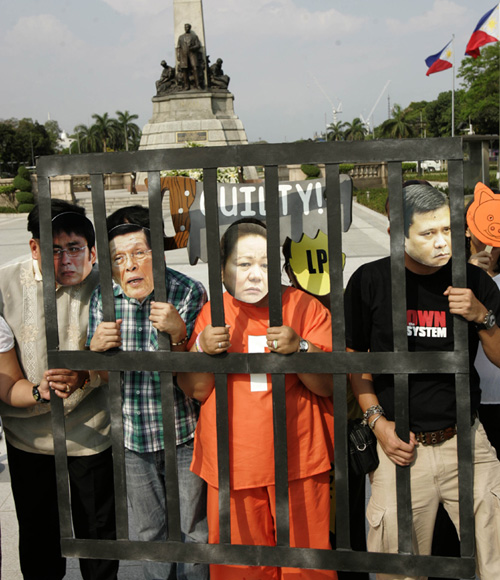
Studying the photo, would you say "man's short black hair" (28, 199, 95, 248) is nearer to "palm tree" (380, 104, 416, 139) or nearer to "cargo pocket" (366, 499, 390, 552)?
"cargo pocket" (366, 499, 390, 552)

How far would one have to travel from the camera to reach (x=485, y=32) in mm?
11352

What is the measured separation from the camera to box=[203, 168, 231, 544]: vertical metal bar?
1886mm

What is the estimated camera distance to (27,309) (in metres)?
2.47

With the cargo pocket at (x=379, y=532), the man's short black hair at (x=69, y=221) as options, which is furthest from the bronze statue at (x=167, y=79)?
the cargo pocket at (x=379, y=532)

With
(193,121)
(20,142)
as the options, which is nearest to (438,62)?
(193,121)

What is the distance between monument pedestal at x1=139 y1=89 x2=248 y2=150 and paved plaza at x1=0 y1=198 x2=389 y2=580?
10.3ft

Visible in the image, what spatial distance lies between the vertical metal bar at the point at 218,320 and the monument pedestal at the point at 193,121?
926 inches

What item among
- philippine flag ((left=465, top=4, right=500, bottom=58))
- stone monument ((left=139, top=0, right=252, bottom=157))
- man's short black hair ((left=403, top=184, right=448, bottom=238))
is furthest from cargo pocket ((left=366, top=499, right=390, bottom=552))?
stone monument ((left=139, top=0, right=252, bottom=157))

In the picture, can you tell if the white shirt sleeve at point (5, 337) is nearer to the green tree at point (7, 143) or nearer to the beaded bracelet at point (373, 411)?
the beaded bracelet at point (373, 411)

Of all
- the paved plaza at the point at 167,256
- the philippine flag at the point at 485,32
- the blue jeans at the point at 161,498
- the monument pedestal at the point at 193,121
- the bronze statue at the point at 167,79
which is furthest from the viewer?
the bronze statue at the point at 167,79

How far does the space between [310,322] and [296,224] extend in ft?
1.10

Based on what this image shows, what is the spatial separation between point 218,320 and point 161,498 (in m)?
0.91

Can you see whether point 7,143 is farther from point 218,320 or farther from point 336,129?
point 218,320

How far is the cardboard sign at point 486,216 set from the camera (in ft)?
7.41
